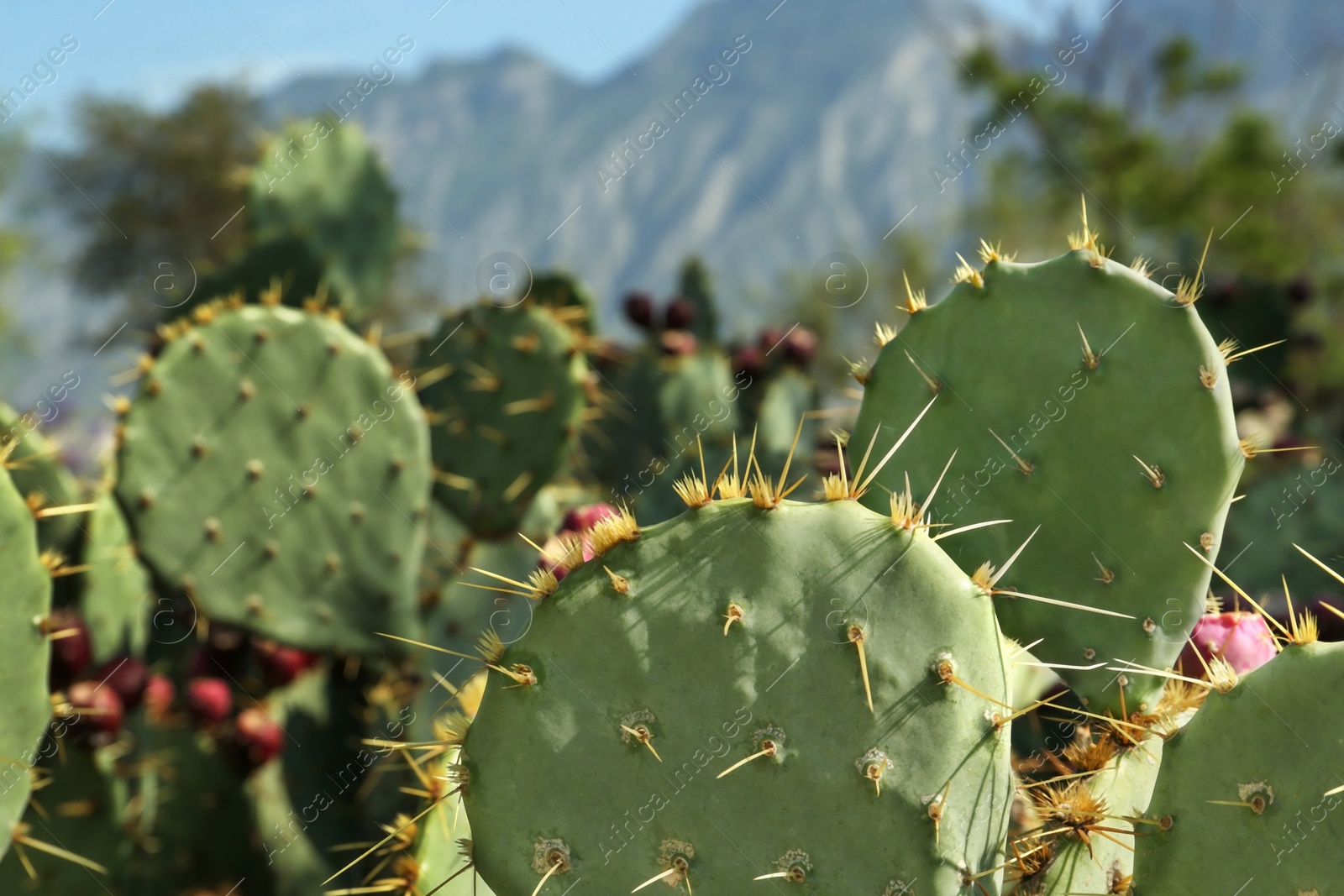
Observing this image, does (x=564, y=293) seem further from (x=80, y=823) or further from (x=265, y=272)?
(x=80, y=823)

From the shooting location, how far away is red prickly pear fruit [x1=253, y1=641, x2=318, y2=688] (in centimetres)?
263

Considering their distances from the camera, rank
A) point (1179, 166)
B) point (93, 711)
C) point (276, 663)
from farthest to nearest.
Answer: point (1179, 166), point (276, 663), point (93, 711)

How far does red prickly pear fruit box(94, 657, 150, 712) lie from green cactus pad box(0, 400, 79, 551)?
0.39m

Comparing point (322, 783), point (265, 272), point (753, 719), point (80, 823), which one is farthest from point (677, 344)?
point (753, 719)

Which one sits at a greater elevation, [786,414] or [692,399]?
[692,399]

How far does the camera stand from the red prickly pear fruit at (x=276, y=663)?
2633mm

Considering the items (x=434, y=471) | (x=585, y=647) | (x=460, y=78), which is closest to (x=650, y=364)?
(x=434, y=471)

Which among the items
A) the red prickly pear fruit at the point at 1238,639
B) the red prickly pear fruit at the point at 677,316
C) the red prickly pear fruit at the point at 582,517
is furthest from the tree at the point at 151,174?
the red prickly pear fruit at the point at 1238,639

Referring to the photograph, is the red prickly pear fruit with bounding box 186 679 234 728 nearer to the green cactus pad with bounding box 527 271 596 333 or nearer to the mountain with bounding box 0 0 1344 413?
the green cactus pad with bounding box 527 271 596 333

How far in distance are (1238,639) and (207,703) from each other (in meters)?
2.19

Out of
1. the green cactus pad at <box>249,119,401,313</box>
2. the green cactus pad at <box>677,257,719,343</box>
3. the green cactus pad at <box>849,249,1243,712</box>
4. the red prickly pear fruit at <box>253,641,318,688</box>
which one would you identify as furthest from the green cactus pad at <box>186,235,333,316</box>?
the green cactus pad at <box>849,249,1243,712</box>

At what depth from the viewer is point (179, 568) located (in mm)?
2201

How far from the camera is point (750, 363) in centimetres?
367

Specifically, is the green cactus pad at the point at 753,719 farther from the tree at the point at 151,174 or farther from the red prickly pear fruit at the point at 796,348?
the tree at the point at 151,174
